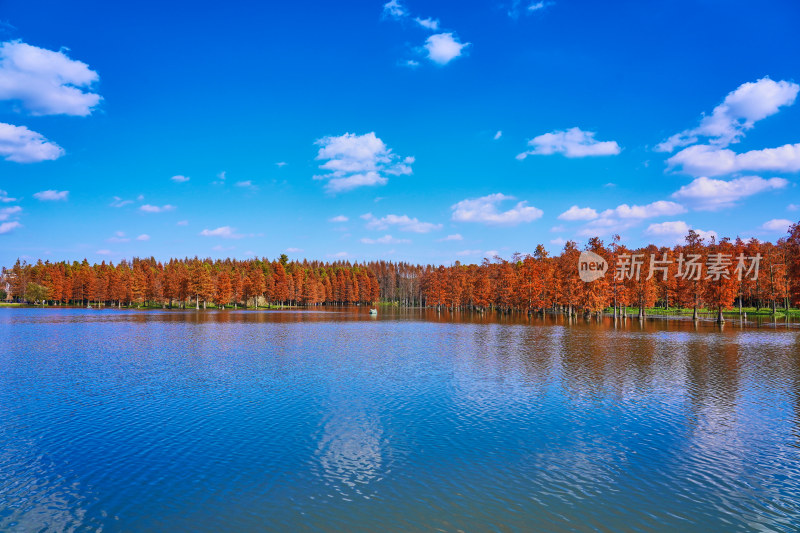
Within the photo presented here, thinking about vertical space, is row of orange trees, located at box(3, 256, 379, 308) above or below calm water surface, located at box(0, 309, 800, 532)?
above

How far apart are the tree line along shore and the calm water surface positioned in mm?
54626

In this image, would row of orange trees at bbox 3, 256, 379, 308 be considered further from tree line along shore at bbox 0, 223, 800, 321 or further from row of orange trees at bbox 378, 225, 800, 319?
row of orange trees at bbox 378, 225, 800, 319

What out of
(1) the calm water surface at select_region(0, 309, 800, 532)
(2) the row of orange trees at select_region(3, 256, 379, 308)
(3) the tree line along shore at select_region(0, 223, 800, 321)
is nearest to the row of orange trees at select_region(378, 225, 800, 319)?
(3) the tree line along shore at select_region(0, 223, 800, 321)

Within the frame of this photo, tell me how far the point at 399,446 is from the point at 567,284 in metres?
89.3

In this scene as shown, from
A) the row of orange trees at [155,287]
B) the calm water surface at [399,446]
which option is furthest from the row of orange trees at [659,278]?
the row of orange trees at [155,287]

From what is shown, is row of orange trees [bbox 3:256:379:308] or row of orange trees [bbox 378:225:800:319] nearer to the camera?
row of orange trees [bbox 378:225:800:319]

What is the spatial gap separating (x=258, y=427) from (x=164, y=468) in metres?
4.98

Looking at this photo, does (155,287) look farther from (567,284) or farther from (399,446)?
(399,446)

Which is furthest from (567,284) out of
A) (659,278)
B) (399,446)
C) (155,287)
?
(155,287)

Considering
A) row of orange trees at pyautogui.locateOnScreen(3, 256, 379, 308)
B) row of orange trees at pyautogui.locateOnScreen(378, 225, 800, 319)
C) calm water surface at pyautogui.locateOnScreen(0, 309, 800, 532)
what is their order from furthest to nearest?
row of orange trees at pyautogui.locateOnScreen(3, 256, 379, 308)
row of orange trees at pyautogui.locateOnScreen(378, 225, 800, 319)
calm water surface at pyautogui.locateOnScreen(0, 309, 800, 532)

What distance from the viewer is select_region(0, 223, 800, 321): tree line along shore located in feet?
273

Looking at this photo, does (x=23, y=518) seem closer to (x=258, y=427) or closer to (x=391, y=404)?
(x=258, y=427)

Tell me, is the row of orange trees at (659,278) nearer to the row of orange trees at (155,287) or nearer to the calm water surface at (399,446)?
Answer: the calm water surface at (399,446)

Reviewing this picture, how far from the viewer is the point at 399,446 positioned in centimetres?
1827
